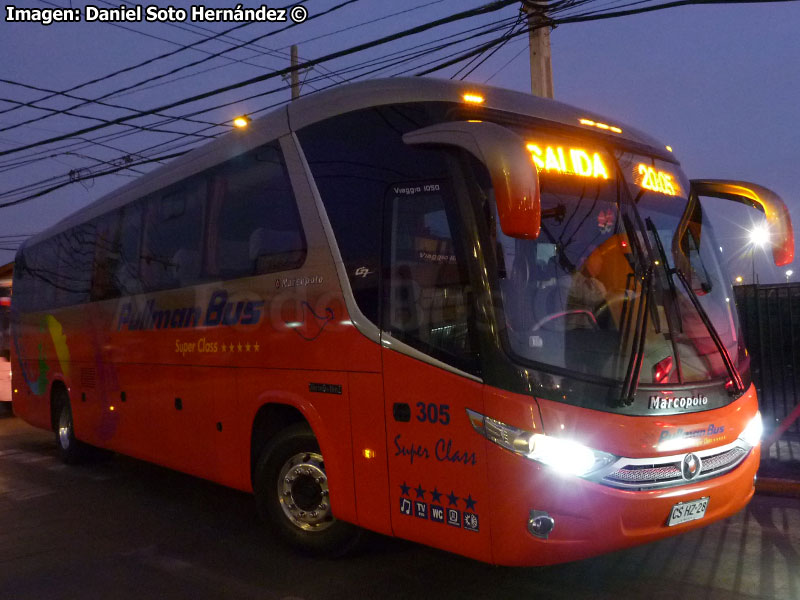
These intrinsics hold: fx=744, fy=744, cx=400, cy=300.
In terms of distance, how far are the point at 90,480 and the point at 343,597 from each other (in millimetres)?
5542

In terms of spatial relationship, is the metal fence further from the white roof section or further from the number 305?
the number 305

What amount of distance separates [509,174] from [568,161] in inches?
44.4

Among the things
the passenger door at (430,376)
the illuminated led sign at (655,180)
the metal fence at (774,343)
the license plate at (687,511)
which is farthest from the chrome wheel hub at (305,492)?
the metal fence at (774,343)

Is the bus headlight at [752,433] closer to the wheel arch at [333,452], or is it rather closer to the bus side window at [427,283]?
the bus side window at [427,283]

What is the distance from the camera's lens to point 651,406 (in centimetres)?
434

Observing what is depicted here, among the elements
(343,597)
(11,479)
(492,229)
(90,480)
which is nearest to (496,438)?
(492,229)

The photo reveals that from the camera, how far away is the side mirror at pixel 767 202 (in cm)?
586

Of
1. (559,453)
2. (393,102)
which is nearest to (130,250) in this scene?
(393,102)

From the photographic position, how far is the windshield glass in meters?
4.35

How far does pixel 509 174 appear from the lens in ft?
12.7

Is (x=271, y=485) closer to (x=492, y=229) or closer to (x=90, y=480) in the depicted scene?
(x=492, y=229)

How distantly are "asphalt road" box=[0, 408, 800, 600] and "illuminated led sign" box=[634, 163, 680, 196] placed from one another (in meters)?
2.66

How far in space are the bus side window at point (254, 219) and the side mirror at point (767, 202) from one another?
318cm

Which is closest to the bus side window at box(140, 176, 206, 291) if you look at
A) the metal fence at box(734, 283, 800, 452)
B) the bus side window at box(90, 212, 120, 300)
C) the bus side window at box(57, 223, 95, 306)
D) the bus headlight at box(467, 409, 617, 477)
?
the bus side window at box(90, 212, 120, 300)
